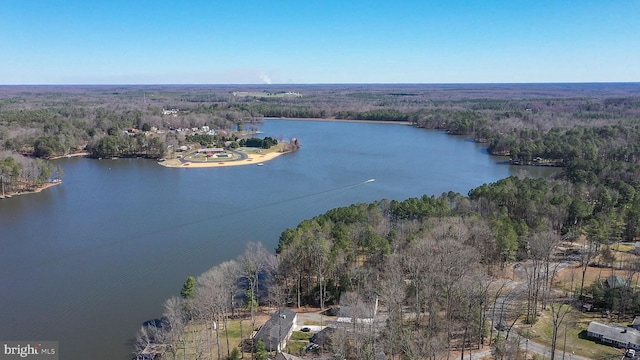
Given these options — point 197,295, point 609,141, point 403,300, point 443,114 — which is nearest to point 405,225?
point 403,300

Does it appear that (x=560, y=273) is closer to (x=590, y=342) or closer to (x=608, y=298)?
(x=608, y=298)

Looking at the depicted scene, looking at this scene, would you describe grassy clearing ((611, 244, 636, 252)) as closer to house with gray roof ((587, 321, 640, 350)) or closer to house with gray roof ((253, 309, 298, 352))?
house with gray roof ((587, 321, 640, 350))

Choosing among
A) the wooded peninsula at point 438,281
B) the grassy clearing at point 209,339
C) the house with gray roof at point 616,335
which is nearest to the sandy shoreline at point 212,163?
the wooded peninsula at point 438,281

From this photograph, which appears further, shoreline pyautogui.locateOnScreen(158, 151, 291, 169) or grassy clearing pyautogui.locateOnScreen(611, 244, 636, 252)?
shoreline pyautogui.locateOnScreen(158, 151, 291, 169)

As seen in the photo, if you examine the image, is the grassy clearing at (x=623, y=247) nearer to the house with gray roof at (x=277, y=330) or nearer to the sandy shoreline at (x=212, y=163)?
the house with gray roof at (x=277, y=330)

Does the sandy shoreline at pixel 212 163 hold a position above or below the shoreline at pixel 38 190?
above

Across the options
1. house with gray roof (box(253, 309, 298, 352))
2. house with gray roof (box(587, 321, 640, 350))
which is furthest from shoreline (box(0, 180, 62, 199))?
house with gray roof (box(587, 321, 640, 350))
